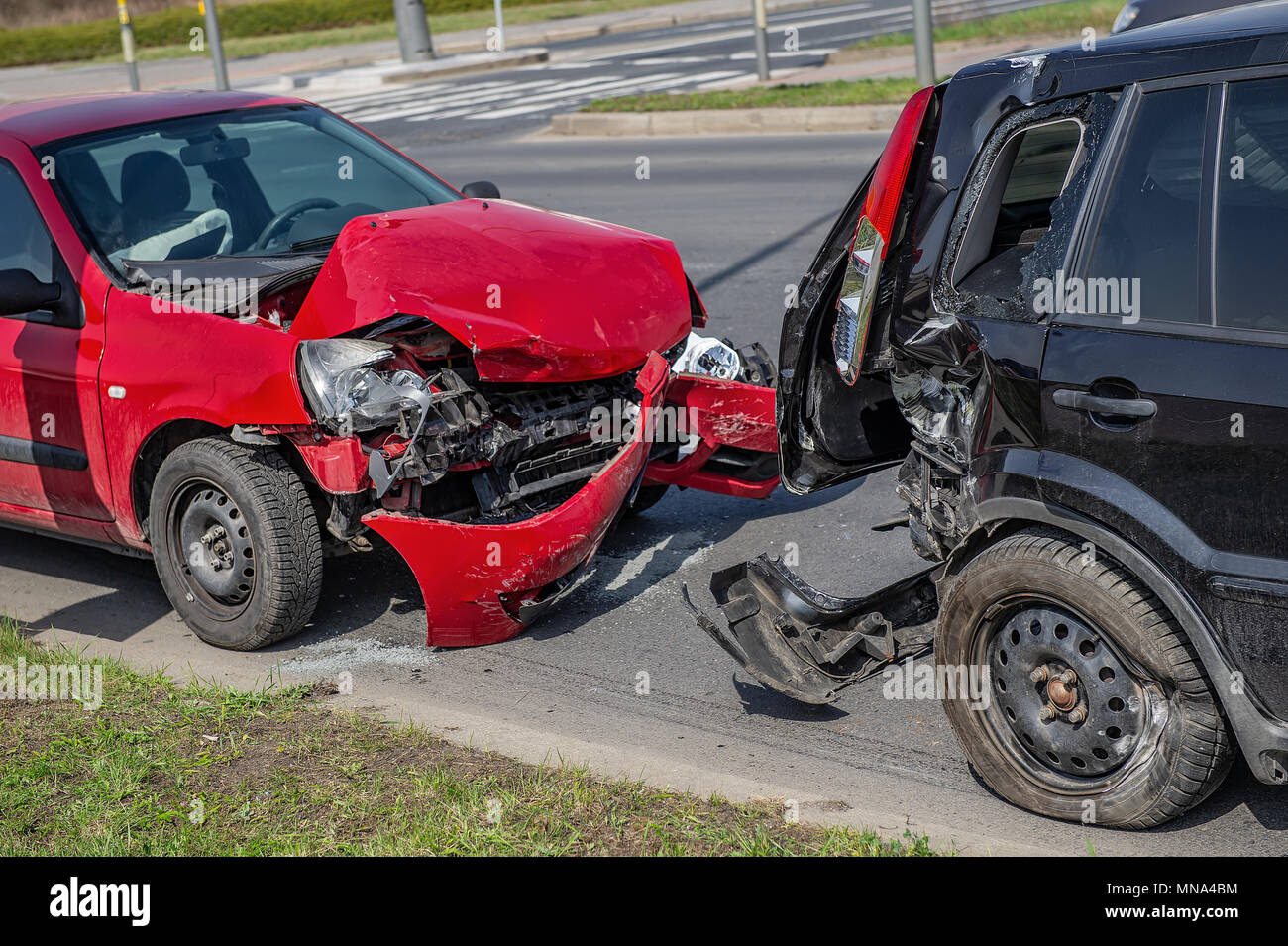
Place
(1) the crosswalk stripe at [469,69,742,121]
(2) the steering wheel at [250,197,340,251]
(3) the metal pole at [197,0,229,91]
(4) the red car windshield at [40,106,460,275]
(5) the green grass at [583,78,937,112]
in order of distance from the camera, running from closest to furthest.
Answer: (4) the red car windshield at [40,106,460,275]
(2) the steering wheel at [250,197,340,251]
(5) the green grass at [583,78,937,112]
(1) the crosswalk stripe at [469,69,742,121]
(3) the metal pole at [197,0,229,91]

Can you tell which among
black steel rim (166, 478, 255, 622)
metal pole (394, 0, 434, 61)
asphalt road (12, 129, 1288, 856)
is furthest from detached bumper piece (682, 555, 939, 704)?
metal pole (394, 0, 434, 61)

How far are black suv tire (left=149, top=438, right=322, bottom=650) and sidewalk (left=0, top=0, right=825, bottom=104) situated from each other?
853 inches

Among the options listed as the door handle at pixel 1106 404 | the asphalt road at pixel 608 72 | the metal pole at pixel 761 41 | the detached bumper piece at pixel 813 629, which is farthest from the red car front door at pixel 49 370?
the metal pole at pixel 761 41

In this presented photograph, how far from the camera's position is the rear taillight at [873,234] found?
12.5 feet

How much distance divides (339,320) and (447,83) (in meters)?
22.5

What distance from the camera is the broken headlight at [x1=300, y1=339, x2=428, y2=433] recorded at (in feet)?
15.2

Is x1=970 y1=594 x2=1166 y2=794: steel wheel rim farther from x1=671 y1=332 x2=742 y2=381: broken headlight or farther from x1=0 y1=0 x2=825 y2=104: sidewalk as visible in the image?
x1=0 y1=0 x2=825 y2=104: sidewalk

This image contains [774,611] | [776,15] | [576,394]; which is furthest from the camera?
[776,15]

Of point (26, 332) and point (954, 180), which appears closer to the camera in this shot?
point (954, 180)

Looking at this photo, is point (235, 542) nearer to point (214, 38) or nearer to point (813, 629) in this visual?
point (813, 629)

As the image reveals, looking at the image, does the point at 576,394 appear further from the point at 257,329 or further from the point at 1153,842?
the point at 1153,842

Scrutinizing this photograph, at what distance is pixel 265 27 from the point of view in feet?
123
